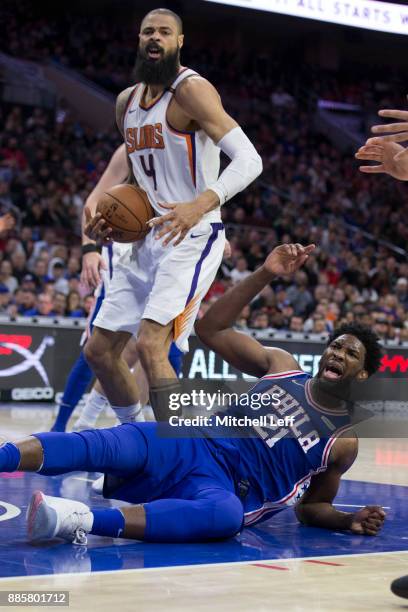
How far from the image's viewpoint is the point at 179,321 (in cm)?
479

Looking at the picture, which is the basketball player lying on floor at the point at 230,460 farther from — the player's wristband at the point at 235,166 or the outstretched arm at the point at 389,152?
the outstretched arm at the point at 389,152

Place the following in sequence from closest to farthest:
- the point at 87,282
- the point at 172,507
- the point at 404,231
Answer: the point at 172,507
the point at 87,282
the point at 404,231

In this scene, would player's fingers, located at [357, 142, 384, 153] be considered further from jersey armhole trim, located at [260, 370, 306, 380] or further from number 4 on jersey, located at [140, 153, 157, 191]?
number 4 on jersey, located at [140, 153, 157, 191]

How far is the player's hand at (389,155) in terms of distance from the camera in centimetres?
359

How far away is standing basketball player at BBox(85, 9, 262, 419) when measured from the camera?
4.71 metres

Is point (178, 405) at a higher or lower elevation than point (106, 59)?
lower

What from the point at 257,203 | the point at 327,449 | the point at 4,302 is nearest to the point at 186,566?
the point at 327,449

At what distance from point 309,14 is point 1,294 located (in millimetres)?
7400

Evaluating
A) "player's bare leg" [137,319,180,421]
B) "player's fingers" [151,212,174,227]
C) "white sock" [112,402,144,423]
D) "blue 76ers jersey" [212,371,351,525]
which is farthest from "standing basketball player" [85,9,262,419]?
"blue 76ers jersey" [212,371,351,525]

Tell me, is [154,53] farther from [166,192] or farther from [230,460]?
[230,460]

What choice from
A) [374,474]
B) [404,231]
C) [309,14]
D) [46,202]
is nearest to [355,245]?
[404,231]

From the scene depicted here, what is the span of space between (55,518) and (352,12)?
14.3 metres

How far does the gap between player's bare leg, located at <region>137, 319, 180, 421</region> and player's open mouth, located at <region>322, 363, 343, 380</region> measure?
32.9 inches

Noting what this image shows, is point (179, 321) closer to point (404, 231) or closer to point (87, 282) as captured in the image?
point (87, 282)
